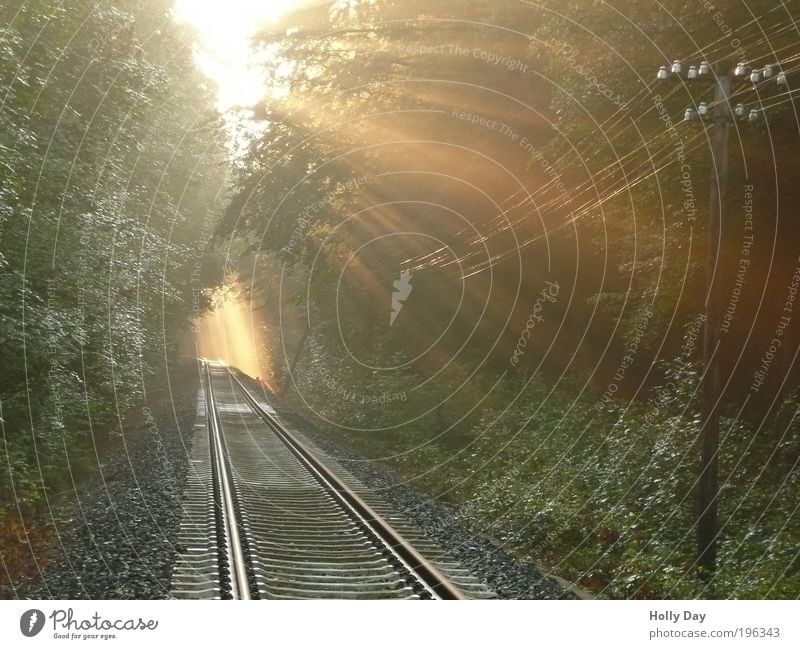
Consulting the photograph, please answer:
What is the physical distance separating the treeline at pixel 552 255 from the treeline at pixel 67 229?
418 centimetres

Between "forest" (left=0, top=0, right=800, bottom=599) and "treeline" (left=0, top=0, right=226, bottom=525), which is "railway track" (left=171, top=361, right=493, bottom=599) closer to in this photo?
"forest" (left=0, top=0, right=800, bottom=599)

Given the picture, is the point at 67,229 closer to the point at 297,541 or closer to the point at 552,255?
the point at 297,541

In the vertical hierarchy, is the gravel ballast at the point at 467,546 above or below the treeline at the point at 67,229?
below

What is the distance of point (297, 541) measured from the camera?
11.1 metres

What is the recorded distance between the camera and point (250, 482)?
52.7ft

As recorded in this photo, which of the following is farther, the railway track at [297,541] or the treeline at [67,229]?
the treeline at [67,229]

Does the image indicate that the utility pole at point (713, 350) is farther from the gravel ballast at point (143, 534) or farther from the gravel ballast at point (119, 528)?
the gravel ballast at point (119, 528)

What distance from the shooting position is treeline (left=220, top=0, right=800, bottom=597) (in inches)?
445

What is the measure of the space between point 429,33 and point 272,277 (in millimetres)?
25758

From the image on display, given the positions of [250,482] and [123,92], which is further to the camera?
[123,92]

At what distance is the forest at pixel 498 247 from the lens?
36.8ft

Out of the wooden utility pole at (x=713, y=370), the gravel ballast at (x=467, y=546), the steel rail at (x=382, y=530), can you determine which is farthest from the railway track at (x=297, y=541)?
the wooden utility pole at (x=713, y=370)
